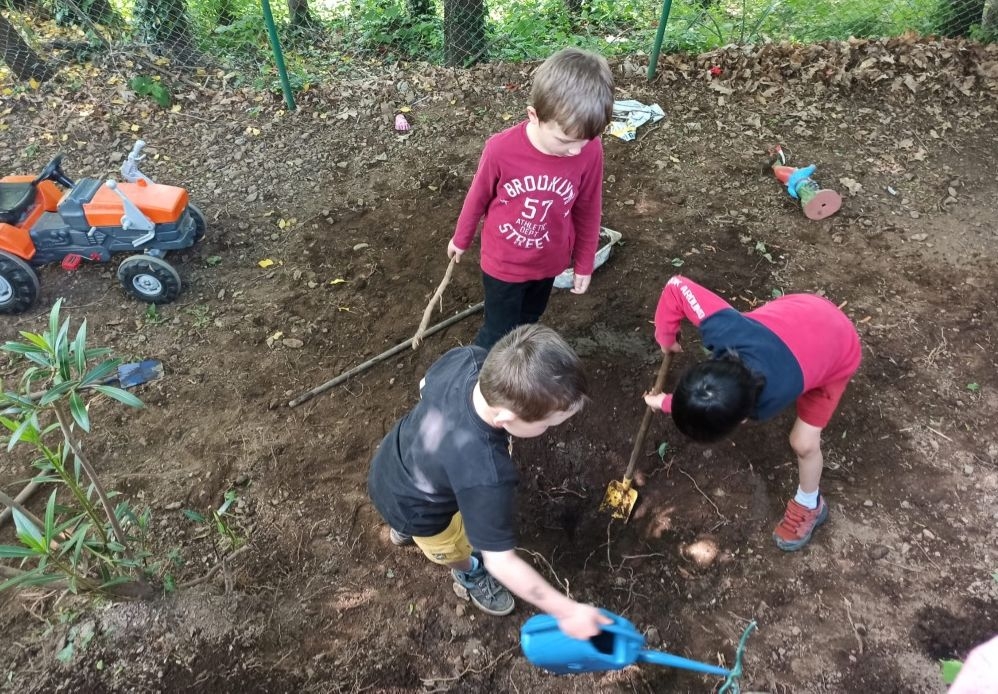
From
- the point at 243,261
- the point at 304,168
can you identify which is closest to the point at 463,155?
the point at 304,168

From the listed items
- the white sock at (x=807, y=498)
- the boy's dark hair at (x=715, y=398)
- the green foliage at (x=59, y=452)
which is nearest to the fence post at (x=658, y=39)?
the white sock at (x=807, y=498)

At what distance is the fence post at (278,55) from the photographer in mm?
4918

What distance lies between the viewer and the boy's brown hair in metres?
2.20

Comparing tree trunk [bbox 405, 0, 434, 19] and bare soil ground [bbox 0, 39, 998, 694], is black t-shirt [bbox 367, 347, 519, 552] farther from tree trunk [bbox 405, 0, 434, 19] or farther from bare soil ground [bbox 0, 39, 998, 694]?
tree trunk [bbox 405, 0, 434, 19]

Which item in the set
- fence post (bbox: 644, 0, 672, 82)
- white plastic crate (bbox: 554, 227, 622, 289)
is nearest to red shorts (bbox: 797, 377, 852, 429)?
white plastic crate (bbox: 554, 227, 622, 289)

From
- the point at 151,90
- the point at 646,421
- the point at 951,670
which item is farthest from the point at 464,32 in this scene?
the point at 951,670

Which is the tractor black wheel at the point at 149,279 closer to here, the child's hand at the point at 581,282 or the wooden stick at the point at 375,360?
the wooden stick at the point at 375,360

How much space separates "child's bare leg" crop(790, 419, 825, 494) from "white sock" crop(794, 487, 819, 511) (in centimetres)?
1

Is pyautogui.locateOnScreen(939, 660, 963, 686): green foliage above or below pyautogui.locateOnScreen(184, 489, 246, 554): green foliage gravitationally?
above

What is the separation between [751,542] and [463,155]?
11.8 ft

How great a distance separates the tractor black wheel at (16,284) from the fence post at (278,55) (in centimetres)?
254

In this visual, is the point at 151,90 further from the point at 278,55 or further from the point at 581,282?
the point at 581,282

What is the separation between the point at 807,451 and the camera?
2.51 meters

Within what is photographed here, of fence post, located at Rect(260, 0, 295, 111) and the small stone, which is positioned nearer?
the small stone
